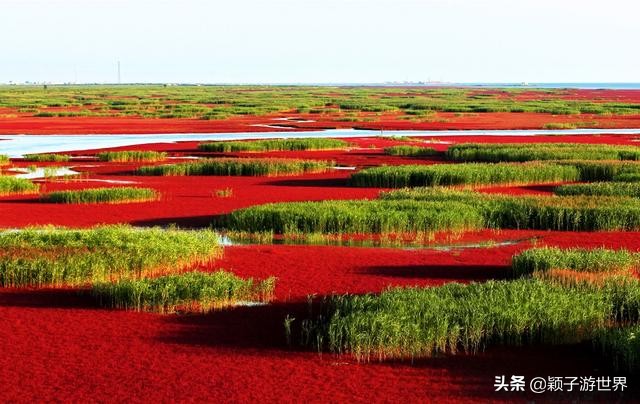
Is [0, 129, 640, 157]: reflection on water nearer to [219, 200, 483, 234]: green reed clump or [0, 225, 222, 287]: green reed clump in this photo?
[219, 200, 483, 234]: green reed clump

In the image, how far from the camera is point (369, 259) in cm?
2020

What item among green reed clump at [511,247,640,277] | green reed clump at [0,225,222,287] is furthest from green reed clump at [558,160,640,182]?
green reed clump at [0,225,222,287]

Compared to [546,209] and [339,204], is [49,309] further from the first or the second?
[546,209]

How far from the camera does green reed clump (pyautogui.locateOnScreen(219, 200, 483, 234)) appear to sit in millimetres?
24078

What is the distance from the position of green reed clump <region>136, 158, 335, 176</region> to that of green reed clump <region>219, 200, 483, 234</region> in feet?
48.0

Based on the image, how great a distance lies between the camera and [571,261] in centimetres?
1775

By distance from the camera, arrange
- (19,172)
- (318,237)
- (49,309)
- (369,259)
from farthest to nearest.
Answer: (19,172) < (318,237) < (369,259) < (49,309)

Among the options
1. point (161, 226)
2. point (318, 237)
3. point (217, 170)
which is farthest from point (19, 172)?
point (318, 237)

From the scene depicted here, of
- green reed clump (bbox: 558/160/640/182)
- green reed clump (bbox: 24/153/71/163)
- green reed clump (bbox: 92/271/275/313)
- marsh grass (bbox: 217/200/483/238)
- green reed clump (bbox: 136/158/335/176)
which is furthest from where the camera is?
green reed clump (bbox: 24/153/71/163)

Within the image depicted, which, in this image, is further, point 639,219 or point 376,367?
point 639,219

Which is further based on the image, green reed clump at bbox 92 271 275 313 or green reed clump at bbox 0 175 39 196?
green reed clump at bbox 0 175 39 196

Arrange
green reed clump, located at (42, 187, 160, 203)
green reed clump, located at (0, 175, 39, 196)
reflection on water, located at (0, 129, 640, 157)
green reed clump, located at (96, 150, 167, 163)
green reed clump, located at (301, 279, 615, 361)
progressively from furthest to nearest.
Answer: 1. reflection on water, located at (0, 129, 640, 157)
2. green reed clump, located at (96, 150, 167, 163)
3. green reed clump, located at (0, 175, 39, 196)
4. green reed clump, located at (42, 187, 160, 203)
5. green reed clump, located at (301, 279, 615, 361)

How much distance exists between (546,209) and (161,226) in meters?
10.2

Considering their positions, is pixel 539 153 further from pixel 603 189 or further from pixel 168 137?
pixel 168 137
